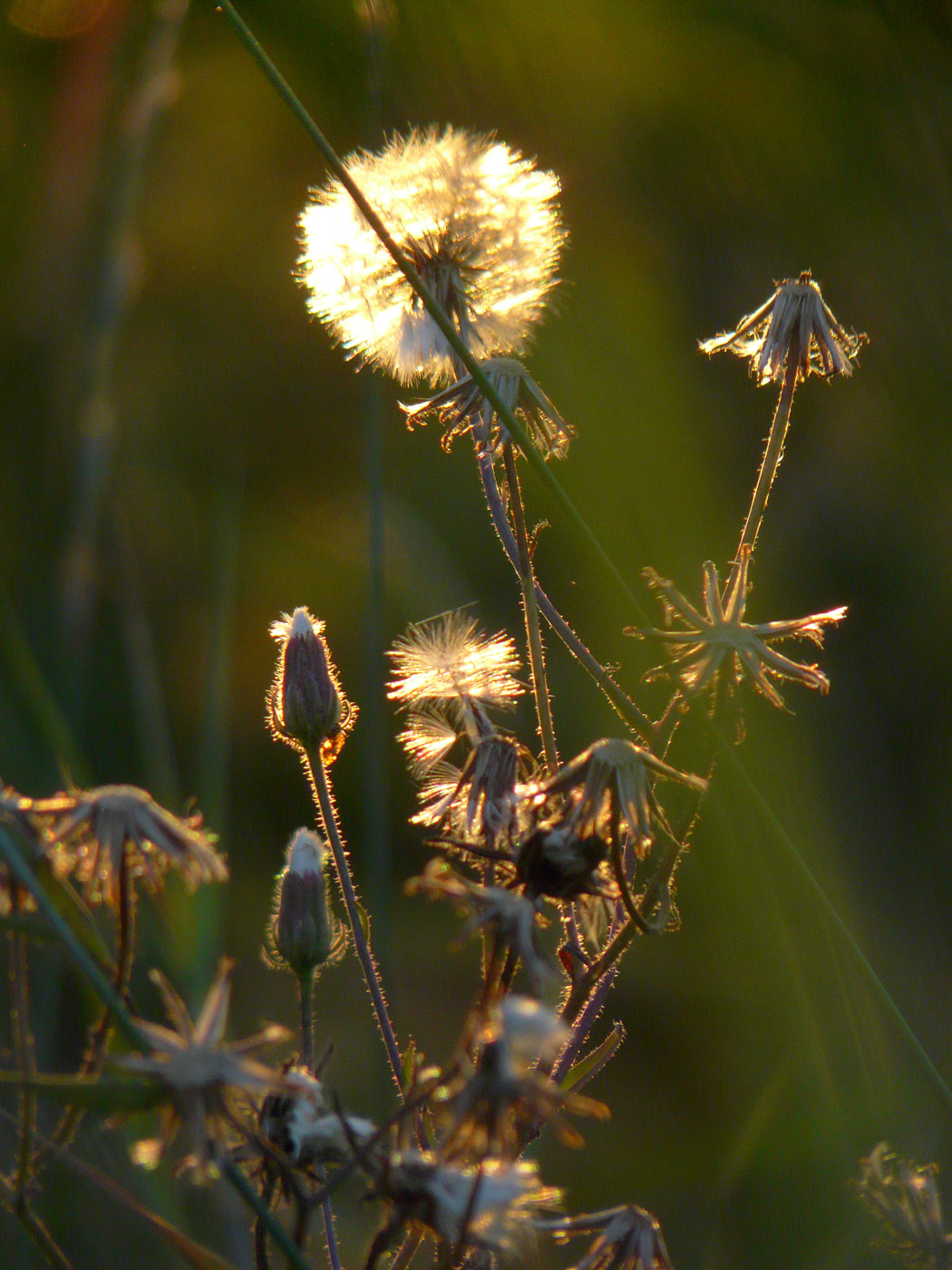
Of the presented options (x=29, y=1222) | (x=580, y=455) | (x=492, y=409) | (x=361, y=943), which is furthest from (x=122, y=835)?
(x=580, y=455)

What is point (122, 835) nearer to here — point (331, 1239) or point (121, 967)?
point (121, 967)

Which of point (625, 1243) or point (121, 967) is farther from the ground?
point (121, 967)

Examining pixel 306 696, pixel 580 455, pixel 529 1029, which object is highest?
pixel 580 455

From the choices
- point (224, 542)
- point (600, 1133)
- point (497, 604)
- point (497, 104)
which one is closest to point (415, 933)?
point (600, 1133)

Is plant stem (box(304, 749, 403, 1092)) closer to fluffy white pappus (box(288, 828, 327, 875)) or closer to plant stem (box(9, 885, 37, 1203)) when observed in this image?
fluffy white pappus (box(288, 828, 327, 875))

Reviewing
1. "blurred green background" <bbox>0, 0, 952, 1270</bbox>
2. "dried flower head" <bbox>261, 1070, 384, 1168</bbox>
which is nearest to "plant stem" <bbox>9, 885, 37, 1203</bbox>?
"dried flower head" <bbox>261, 1070, 384, 1168</bbox>

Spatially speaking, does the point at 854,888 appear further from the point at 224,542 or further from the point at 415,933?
the point at 224,542
